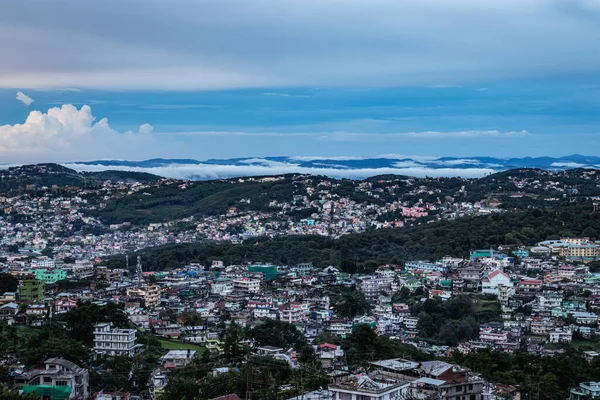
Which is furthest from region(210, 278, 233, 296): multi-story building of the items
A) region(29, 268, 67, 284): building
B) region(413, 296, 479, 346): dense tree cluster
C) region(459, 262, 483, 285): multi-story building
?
region(459, 262, 483, 285): multi-story building

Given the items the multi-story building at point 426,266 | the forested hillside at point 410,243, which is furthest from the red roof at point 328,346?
the forested hillside at point 410,243

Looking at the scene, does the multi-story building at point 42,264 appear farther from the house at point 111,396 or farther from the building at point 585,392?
the building at point 585,392

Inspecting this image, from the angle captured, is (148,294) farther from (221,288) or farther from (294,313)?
(294,313)

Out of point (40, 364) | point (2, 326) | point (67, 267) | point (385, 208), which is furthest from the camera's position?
point (385, 208)

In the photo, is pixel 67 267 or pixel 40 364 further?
pixel 67 267

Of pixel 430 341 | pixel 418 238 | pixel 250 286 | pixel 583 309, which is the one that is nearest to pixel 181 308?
pixel 250 286

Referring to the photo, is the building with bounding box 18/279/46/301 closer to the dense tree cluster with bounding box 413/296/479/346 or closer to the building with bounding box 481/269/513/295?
the dense tree cluster with bounding box 413/296/479/346

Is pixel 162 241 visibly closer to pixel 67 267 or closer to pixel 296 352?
pixel 67 267
